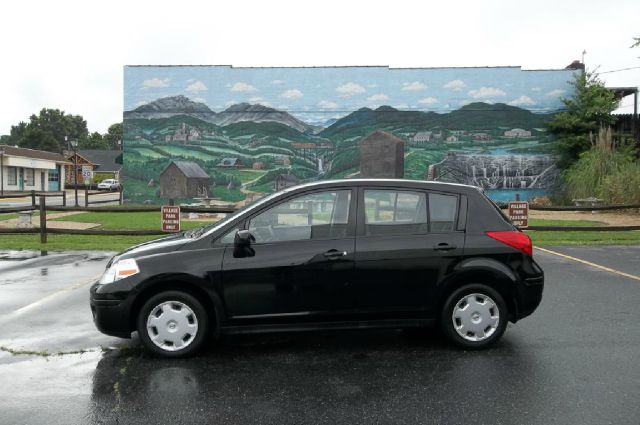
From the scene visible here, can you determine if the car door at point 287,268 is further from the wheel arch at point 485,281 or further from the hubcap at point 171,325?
the wheel arch at point 485,281

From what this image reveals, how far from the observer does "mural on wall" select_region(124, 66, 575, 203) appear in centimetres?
3203

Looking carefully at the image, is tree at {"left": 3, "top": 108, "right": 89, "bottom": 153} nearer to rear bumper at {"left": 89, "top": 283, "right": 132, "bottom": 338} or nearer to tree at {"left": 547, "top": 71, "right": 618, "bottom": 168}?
tree at {"left": 547, "top": 71, "right": 618, "bottom": 168}

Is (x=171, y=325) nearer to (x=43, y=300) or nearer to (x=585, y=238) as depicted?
(x=43, y=300)

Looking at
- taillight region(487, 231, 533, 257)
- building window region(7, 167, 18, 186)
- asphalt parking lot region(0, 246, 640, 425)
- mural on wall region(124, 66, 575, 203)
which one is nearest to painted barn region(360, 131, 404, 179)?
mural on wall region(124, 66, 575, 203)

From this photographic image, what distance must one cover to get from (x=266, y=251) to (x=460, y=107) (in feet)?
97.5

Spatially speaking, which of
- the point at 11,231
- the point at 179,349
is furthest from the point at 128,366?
the point at 11,231

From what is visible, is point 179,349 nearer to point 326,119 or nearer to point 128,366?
point 128,366

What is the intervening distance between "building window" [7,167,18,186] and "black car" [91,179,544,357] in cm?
5486

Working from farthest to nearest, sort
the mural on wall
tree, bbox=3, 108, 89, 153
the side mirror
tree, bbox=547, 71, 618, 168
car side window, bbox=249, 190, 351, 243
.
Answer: tree, bbox=3, 108, 89, 153 < the mural on wall < tree, bbox=547, 71, 618, 168 < car side window, bbox=249, 190, 351, 243 < the side mirror

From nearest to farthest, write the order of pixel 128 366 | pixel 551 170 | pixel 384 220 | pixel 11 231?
pixel 128 366, pixel 384 220, pixel 11 231, pixel 551 170

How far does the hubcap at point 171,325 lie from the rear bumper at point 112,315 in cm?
21

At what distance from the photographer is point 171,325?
15.5ft

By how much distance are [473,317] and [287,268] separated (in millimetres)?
A: 1784

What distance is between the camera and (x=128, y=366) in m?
4.57
